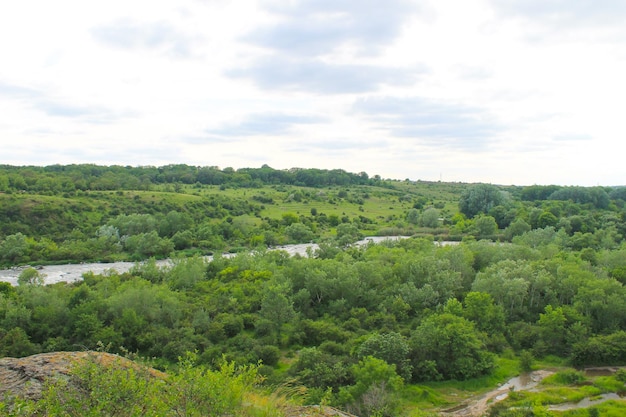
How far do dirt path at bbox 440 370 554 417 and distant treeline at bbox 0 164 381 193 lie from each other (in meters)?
95.4

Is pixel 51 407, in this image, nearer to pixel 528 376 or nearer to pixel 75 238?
pixel 528 376

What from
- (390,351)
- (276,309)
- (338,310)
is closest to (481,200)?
→ (338,310)

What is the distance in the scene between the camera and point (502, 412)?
24.5 m

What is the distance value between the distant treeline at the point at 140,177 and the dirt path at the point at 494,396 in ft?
313

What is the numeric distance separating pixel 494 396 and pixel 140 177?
457ft

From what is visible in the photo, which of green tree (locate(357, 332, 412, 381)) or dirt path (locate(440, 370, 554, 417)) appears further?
green tree (locate(357, 332, 412, 381))

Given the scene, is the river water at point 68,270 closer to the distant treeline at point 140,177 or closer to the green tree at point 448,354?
the green tree at point 448,354

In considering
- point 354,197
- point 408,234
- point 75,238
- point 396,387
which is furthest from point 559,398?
point 354,197

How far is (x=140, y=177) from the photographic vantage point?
5837 inches

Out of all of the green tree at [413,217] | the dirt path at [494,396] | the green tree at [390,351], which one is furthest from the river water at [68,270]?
the green tree at [413,217]

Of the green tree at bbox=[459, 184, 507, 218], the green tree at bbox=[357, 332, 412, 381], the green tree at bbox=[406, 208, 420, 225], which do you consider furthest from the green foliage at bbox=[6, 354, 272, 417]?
the green tree at bbox=[459, 184, 507, 218]

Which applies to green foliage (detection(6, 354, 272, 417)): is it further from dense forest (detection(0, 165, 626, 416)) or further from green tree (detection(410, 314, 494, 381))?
green tree (detection(410, 314, 494, 381))

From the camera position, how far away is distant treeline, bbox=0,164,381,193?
334 feet

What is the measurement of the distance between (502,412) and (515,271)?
22.0 meters
